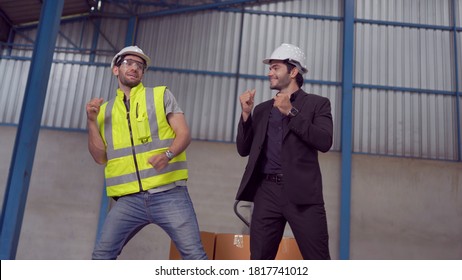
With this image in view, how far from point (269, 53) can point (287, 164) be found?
24.4 feet

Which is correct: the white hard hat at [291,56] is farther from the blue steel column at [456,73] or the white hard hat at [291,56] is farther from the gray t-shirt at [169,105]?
the blue steel column at [456,73]

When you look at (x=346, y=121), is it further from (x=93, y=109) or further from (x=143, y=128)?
(x=93, y=109)

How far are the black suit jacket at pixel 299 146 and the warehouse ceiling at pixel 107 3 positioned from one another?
7.68 metres

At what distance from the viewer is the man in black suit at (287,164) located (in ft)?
8.12

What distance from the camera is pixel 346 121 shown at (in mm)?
8945

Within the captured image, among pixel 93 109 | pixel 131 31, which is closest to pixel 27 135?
pixel 93 109

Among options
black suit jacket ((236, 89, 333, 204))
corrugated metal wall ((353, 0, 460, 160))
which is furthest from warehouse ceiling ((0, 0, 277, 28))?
black suit jacket ((236, 89, 333, 204))

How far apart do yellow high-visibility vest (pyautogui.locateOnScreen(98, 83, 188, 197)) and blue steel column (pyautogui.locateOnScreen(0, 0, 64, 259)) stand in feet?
6.76

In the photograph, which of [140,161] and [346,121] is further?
[346,121]

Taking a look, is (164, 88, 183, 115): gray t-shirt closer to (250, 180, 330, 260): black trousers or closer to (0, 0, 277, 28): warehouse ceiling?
(250, 180, 330, 260): black trousers

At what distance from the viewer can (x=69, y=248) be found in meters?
8.77

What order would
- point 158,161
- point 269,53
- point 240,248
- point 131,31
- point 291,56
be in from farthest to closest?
point 131,31, point 269,53, point 240,248, point 291,56, point 158,161

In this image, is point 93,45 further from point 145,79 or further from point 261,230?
point 261,230
